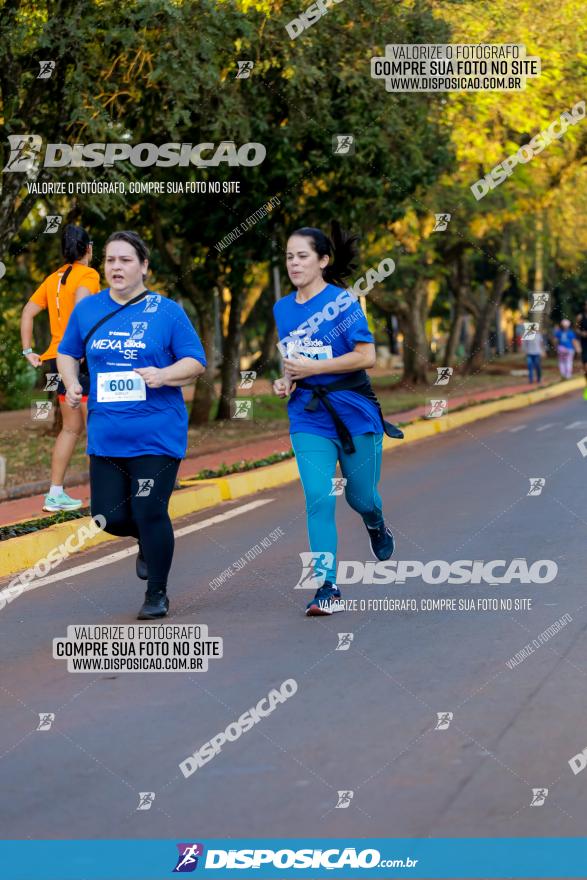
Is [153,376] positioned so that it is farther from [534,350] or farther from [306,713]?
[534,350]

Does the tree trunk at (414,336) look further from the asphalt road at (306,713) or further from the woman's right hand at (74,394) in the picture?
the woman's right hand at (74,394)

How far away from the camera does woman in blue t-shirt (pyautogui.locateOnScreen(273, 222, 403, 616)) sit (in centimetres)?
835

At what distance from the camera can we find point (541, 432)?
2311cm

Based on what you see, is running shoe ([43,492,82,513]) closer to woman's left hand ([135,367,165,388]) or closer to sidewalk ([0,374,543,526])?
sidewalk ([0,374,543,526])

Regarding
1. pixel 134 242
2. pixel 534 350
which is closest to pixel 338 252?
pixel 134 242

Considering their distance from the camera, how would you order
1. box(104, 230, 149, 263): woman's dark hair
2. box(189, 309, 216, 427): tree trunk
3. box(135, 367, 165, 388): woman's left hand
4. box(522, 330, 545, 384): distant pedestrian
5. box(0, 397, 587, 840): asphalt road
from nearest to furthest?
box(0, 397, 587, 840): asphalt road → box(135, 367, 165, 388): woman's left hand → box(104, 230, 149, 263): woman's dark hair → box(189, 309, 216, 427): tree trunk → box(522, 330, 545, 384): distant pedestrian

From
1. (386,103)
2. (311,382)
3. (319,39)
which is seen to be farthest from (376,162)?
(311,382)

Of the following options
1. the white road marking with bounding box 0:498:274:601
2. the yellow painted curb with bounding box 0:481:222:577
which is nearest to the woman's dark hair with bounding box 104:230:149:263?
the white road marking with bounding box 0:498:274:601

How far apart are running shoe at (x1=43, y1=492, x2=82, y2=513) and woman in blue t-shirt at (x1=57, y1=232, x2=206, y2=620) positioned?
4.37 meters

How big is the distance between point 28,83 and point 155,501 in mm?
10608

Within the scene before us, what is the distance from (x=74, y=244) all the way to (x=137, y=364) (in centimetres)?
464

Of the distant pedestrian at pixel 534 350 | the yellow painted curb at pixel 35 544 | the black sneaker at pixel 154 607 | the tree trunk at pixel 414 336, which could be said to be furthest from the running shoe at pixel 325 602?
the tree trunk at pixel 414 336

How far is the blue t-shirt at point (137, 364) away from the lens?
324 inches

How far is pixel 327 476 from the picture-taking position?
8453mm
